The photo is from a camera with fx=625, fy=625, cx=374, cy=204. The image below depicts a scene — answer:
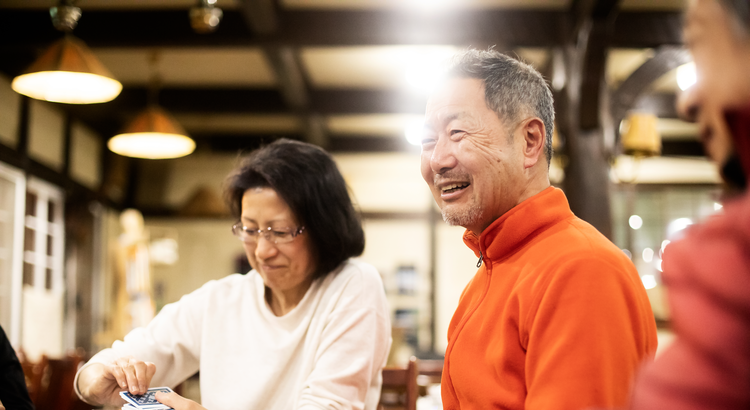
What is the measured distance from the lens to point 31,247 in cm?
668

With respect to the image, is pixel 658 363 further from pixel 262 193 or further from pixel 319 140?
pixel 319 140

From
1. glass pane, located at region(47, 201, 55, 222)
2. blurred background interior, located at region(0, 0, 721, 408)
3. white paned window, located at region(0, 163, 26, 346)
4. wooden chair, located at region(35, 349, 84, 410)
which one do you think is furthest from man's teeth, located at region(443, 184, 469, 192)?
glass pane, located at region(47, 201, 55, 222)

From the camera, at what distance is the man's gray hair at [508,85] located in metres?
1.26

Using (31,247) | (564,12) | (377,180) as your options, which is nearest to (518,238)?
(564,12)

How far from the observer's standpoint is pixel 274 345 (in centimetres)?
180

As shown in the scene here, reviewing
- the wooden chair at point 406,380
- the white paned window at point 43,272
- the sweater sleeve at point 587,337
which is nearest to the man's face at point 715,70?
the sweater sleeve at point 587,337

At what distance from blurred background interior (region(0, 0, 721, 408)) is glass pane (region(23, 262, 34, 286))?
0.29 ft

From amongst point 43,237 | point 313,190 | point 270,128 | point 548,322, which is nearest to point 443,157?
point 548,322

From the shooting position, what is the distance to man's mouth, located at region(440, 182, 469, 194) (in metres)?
1.28

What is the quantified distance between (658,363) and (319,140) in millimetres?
8016

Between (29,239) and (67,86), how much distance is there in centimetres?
365

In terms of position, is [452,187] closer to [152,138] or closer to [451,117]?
[451,117]

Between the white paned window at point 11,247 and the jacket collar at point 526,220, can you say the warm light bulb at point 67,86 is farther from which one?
the jacket collar at point 526,220

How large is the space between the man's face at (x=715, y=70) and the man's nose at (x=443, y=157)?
67cm
